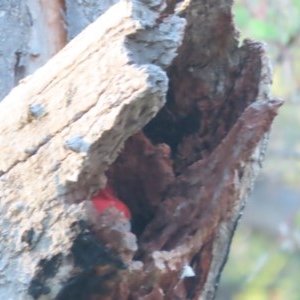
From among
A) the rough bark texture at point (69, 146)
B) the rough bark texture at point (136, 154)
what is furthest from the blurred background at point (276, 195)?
the rough bark texture at point (69, 146)

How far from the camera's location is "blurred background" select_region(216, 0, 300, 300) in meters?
4.59

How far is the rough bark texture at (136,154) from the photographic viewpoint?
3.61 feet

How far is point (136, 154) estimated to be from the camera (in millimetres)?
1323

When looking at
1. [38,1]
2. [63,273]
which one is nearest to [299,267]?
[38,1]

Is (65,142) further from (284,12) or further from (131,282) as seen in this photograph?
(284,12)

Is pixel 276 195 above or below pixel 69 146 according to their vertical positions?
above

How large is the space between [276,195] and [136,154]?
4562mm

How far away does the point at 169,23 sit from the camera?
1.15 m

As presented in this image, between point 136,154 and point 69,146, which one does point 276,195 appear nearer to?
point 136,154

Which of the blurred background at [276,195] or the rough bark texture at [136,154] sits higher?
the blurred background at [276,195]

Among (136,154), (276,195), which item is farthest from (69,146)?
(276,195)

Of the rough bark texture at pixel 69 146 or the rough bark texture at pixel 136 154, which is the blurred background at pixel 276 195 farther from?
the rough bark texture at pixel 69 146

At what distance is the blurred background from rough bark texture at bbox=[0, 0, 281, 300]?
2954 mm

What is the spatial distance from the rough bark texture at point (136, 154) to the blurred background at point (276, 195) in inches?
116
